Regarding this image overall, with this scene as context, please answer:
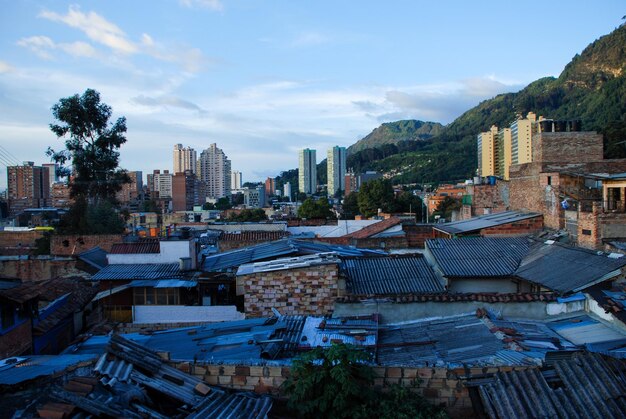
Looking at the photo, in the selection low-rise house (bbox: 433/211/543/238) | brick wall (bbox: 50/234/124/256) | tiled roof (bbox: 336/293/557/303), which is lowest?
tiled roof (bbox: 336/293/557/303)


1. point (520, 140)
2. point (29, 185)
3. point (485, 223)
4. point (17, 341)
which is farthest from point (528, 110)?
point (17, 341)

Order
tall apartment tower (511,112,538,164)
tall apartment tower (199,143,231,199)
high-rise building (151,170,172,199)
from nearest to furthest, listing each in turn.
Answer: tall apartment tower (511,112,538,164), high-rise building (151,170,172,199), tall apartment tower (199,143,231,199)

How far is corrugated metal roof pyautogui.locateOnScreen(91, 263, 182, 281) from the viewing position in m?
12.6

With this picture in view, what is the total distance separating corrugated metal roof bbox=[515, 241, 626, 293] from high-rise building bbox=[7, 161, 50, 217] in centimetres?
8127

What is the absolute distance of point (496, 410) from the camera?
5172 millimetres

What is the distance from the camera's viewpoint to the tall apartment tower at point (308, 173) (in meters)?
134

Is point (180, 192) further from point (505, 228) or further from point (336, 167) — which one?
point (505, 228)

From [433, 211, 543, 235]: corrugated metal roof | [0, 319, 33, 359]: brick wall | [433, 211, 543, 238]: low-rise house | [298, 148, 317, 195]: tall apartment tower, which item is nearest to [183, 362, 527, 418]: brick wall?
[0, 319, 33, 359]: brick wall

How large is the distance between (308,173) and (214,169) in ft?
80.1

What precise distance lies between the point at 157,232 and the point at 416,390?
60.9 feet

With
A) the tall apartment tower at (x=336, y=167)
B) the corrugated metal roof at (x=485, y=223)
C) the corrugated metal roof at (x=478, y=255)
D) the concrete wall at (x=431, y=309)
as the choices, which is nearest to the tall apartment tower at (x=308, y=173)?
the tall apartment tower at (x=336, y=167)

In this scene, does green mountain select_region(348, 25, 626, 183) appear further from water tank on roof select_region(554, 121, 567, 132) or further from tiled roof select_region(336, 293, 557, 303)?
tiled roof select_region(336, 293, 557, 303)

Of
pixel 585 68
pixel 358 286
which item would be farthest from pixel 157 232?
pixel 585 68

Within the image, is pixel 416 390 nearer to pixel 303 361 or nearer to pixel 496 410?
pixel 496 410
